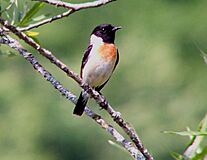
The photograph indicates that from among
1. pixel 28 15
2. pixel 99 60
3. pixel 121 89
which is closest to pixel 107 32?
pixel 99 60

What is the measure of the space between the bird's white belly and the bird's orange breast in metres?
0.02

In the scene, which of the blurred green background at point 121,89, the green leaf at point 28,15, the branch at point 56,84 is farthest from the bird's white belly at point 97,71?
the blurred green background at point 121,89

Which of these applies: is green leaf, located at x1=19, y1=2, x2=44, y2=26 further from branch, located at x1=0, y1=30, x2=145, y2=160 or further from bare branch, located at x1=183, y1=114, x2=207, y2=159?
bare branch, located at x1=183, y1=114, x2=207, y2=159

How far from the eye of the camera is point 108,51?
12.4ft

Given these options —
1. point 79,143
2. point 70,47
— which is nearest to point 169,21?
point 70,47

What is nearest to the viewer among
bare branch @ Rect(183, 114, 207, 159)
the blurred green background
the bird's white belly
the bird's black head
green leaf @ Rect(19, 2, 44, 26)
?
bare branch @ Rect(183, 114, 207, 159)

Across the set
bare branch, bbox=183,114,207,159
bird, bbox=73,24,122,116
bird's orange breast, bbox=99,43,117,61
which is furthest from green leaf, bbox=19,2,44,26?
bird's orange breast, bbox=99,43,117,61

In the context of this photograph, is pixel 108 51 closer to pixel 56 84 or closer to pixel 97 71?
pixel 97 71

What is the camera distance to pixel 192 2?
15.2 m

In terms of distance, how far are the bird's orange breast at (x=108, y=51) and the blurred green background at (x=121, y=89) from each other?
6.18 m

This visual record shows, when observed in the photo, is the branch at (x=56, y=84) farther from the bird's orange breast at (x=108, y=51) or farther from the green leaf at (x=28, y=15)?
the bird's orange breast at (x=108, y=51)

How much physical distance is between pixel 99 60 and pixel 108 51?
2.3 inches

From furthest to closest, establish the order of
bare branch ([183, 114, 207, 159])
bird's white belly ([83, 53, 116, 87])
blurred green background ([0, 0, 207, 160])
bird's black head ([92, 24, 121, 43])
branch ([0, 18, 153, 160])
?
blurred green background ([0, 0, 207, 160]) < bird's black head ([92, 24, 121, 43]) < bird's white belly ([83, 53, 116, 87]) < branch ([0, 18, 153, 160]) < bare branch ([183, 114, 207, 159])

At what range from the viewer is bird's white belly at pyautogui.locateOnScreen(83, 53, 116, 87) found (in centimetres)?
368
